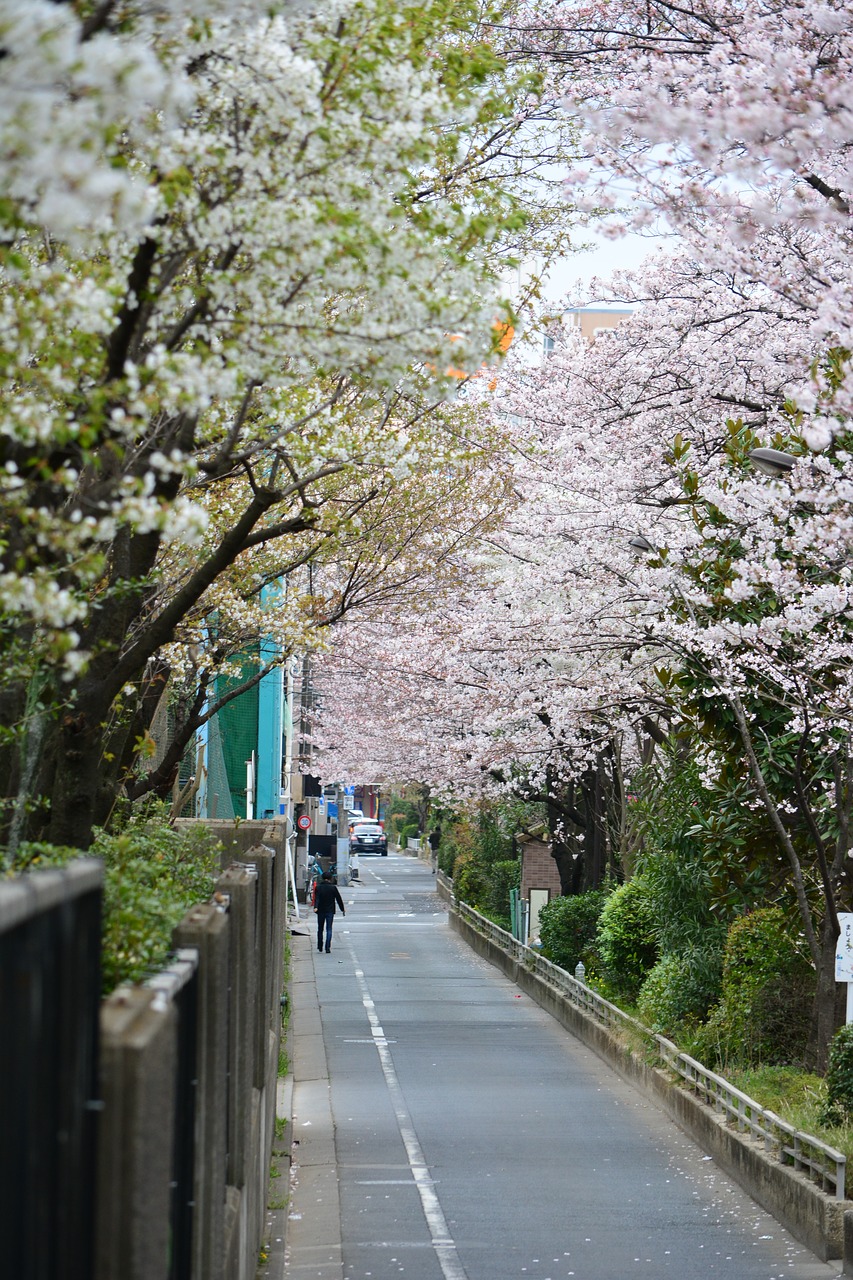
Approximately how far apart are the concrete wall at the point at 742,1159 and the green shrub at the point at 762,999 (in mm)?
695

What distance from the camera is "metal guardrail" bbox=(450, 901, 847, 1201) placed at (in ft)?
36.0

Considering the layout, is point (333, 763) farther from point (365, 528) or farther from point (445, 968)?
point (365, 528)

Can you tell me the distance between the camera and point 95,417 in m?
3.82

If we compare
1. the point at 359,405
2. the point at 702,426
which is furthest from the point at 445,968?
the point at 359,405

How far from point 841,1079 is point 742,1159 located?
219 centimetres

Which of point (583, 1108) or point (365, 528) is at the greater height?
point (365, 528)

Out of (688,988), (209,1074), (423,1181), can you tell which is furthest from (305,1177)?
(209,1074)

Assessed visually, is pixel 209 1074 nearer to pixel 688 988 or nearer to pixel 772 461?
pixel 772 461

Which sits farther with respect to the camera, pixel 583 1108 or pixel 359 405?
pixel 583 1108

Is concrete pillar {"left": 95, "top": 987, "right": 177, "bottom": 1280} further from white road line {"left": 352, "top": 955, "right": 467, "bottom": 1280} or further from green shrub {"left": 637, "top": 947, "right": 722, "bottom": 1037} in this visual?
green shrub {"left": 637, "top": 947, "right": 722, "bottom": 1037}

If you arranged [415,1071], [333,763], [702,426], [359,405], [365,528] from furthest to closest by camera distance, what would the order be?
[333,763]
[415,1071]
[702,426]
[365,528]
[359,405]

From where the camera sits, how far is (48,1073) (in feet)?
9.11

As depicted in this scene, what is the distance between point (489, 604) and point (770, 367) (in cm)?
824

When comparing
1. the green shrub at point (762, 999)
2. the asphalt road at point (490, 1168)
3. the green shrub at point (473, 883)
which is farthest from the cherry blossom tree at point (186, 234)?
the green shrub at point (473, 883)
